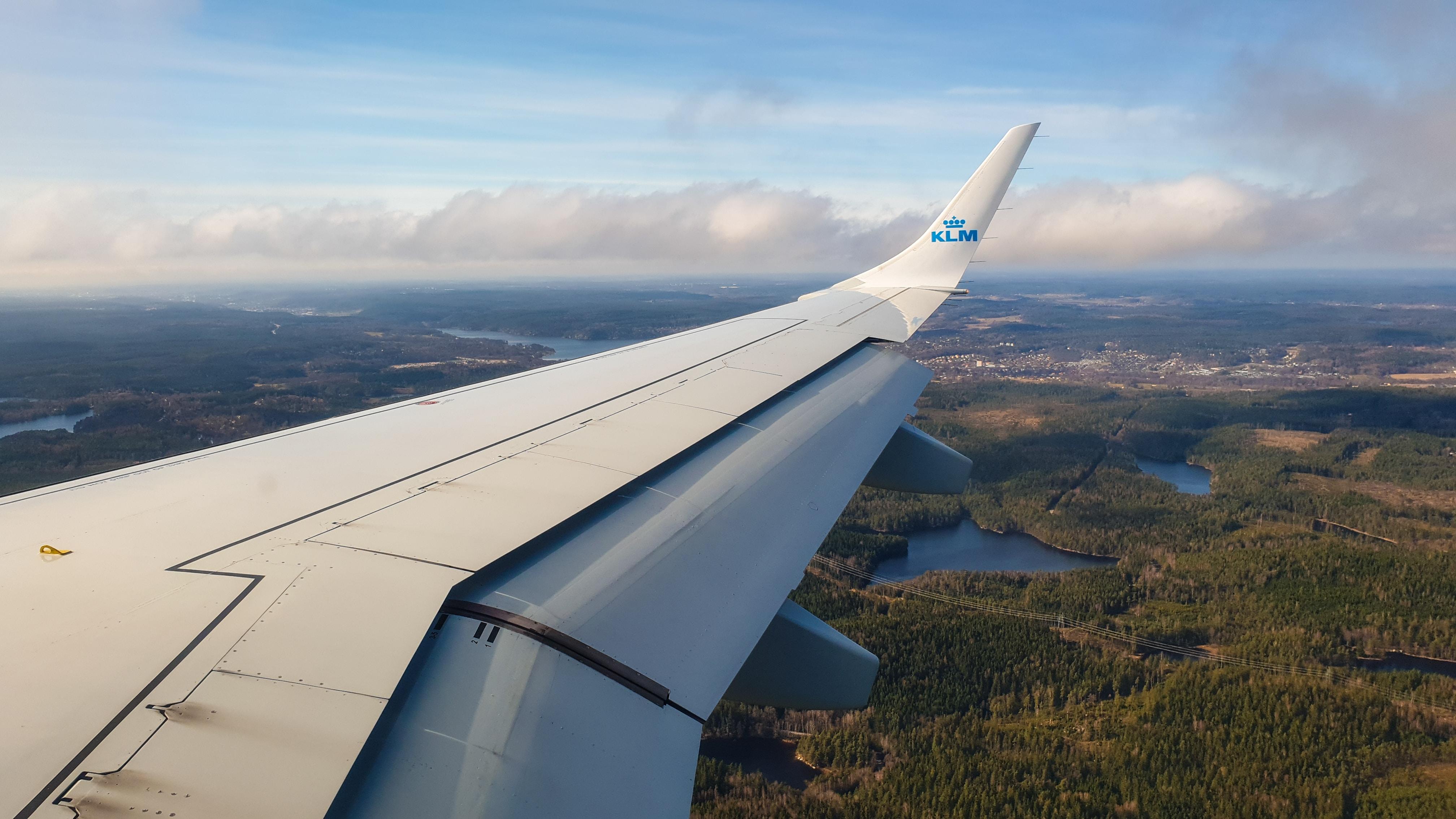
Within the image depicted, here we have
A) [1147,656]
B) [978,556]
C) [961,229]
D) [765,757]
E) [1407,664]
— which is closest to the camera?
[961,229]

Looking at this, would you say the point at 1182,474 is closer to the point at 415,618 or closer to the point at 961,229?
the point at 961,229

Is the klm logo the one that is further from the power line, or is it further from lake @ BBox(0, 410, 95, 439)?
lake @ BBox(0, 410, 95, 439)

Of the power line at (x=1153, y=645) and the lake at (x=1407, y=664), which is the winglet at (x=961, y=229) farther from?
the lake at (x=1407, y=664)

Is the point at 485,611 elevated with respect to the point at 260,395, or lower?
elevated

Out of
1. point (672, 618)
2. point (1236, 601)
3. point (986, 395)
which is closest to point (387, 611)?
point (672, 618)

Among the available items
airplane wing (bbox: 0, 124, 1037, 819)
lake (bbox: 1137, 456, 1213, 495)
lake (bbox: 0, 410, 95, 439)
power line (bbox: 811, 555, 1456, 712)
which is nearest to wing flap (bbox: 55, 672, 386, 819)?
airplane wing (bbox: 0, 124, 1037, 819)

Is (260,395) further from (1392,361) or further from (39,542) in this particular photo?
(1392,361)

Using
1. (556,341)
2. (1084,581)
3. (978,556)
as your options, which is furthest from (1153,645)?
(556,341)
